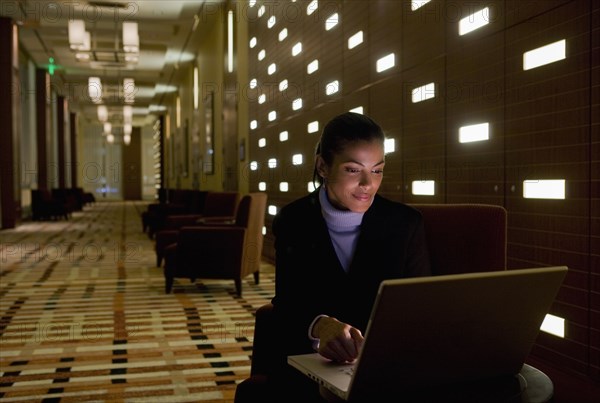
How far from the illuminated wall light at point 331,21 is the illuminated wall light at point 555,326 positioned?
3.45 metres

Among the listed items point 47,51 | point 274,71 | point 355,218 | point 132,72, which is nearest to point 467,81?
point 355,218

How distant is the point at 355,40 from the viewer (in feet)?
16.7

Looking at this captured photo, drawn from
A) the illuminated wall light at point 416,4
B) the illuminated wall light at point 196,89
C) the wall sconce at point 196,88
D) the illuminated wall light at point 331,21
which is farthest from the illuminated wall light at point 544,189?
the wall sconce at point 196,88

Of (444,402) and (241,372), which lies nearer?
(444,402)

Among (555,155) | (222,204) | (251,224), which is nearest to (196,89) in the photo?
(222,204)

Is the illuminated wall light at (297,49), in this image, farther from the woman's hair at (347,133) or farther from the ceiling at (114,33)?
the woman's hair at (347,133)

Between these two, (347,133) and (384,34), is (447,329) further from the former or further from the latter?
(384,34)

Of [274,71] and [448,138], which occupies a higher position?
[274,71]

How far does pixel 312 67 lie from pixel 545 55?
3.61m

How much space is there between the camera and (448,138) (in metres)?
3.68

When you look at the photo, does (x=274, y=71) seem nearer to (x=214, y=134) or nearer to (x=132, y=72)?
(x=214, y=134)

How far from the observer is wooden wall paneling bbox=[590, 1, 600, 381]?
2580mm

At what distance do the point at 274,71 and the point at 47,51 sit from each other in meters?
10.2

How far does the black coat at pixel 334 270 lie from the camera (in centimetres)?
145
